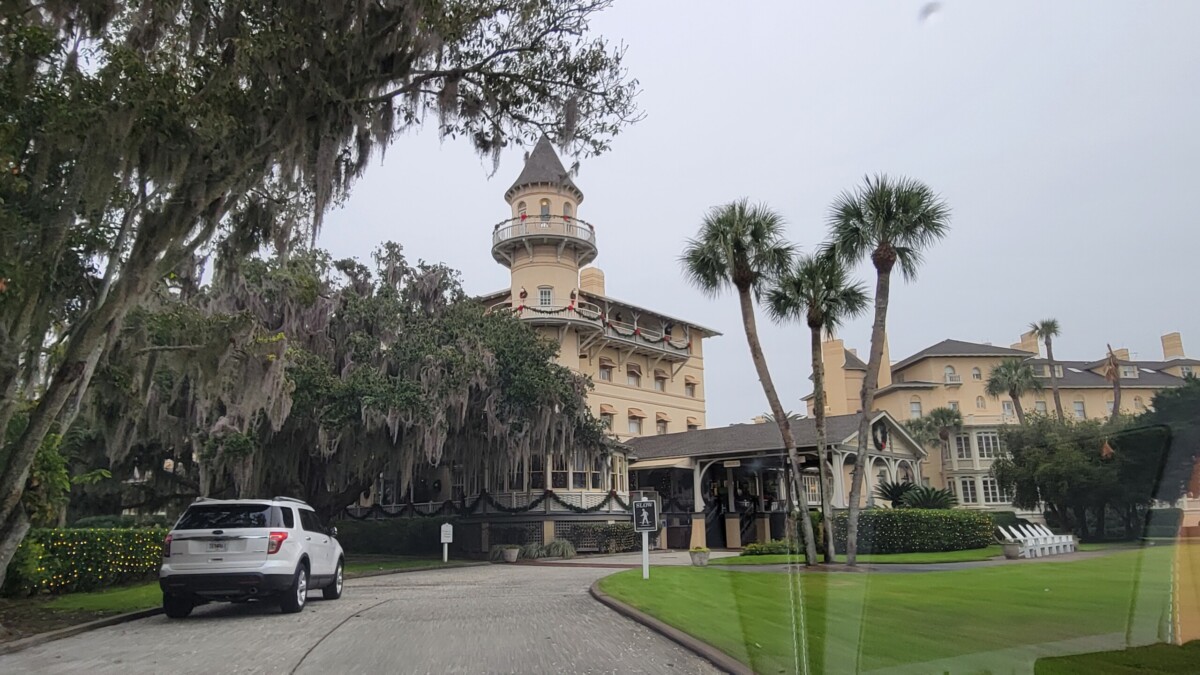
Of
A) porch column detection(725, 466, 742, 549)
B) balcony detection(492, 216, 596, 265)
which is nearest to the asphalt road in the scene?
porch column detection(725, 466, 742, 549)

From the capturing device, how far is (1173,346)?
30.5ft

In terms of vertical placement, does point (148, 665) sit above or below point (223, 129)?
below

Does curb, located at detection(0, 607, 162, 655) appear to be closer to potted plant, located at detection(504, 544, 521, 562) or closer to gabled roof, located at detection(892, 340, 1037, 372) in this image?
potted plant, located at detection(504, 544, 521, 562)

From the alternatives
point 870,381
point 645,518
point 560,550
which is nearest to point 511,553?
point 560,550

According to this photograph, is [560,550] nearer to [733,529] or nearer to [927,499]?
[733,529]

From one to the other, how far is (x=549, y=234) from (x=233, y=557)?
30.1 m

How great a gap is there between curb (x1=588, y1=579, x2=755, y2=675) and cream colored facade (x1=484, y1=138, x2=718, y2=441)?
2603 cm

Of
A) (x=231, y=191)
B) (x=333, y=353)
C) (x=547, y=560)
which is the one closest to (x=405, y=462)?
(x=333, y=353)

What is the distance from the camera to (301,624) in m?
10.4

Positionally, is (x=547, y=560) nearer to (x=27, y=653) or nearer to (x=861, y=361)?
(x=27, y=653)

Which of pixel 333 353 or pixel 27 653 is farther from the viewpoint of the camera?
pixel 333 353

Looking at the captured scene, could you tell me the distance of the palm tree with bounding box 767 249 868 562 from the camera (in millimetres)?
19562

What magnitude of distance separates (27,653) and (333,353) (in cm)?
1609

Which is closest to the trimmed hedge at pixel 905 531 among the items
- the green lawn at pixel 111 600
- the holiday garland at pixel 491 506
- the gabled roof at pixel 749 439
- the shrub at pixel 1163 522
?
the gabled roof at pixel 749 439
